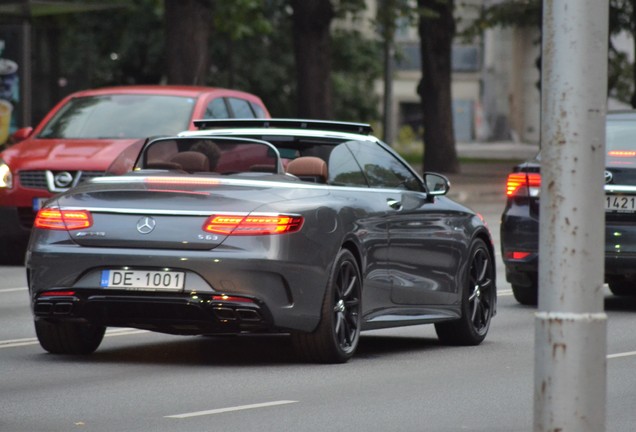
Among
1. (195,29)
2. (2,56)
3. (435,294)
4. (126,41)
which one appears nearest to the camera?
(435,294)

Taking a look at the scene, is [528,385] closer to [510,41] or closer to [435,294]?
[435,294]

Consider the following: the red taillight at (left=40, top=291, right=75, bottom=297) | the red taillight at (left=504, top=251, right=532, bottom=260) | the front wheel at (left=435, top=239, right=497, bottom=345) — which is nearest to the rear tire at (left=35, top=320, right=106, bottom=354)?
the red taillight at (left=40, top=291, right=75, bottom=297)

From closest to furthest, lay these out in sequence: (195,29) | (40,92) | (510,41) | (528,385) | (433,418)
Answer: (433,418) → (528,385) → (195,29) → (40,92) → (510,41)

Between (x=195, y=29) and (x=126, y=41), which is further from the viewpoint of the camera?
(x=126, y=41)

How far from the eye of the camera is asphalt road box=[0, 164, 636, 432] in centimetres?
822

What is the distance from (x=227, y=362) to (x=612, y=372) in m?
2.22

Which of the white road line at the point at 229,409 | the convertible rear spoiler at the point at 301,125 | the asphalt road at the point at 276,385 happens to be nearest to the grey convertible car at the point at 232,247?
the convertible rear spoiler at the point at 301,125

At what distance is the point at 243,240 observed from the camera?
993cm

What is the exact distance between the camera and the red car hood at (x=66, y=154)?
58.1 ft

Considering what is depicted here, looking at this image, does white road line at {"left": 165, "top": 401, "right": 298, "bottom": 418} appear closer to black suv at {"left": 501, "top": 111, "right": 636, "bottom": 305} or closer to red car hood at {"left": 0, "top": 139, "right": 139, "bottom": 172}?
black suv at {"left": 501, "top": 111, "right": 636, "bottom": 305}

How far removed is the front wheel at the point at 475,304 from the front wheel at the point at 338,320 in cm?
139

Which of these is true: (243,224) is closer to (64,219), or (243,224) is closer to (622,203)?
(64,219)

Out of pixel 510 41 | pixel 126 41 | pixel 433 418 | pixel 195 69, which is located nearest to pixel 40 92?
pixel 195 69

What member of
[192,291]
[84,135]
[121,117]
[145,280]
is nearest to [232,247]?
[192,291]
